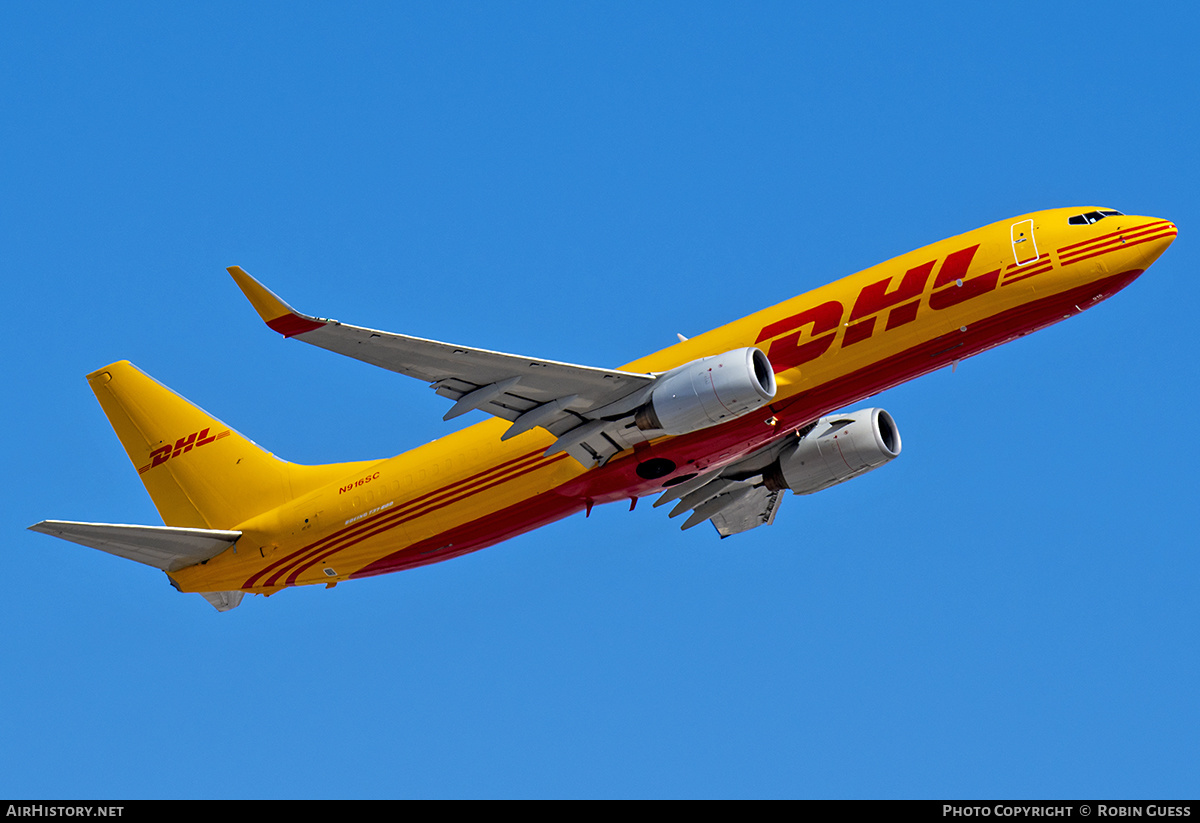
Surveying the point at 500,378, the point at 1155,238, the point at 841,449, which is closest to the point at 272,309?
the point at 500,378

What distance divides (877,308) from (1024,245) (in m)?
4.03

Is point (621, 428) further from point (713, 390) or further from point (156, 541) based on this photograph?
point (156, 541)

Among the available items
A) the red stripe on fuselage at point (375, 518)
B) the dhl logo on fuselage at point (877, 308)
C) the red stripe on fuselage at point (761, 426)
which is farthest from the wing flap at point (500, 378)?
the dhl logo on fuselage at point (877, 308)

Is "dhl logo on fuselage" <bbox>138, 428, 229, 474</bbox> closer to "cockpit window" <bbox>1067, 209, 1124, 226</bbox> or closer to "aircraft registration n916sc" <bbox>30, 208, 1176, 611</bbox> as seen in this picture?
"aircraft registration n916sc" <bbox>30, 208, 1176, 611</bbox>

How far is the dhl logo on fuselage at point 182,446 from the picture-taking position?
44000 mm

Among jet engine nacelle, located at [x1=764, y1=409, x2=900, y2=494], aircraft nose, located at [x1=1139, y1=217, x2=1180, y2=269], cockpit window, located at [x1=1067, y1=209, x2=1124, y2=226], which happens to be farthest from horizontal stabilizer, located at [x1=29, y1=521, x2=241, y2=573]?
aircraft nose, located at [x1=1139, y1=217, x2=1180, y2=269]

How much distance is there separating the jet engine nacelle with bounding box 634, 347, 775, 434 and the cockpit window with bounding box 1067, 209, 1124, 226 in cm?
859

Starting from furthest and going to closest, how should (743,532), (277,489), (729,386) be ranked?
(743,532), (277,489), (729,386)

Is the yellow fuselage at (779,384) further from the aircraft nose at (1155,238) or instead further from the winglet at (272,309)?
the winglet at (272,309)
